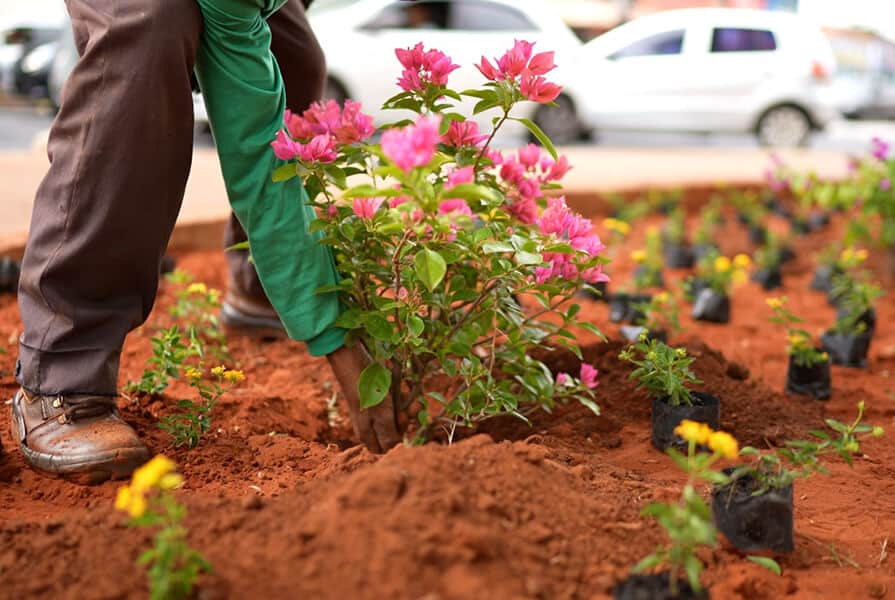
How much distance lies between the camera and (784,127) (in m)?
11.4

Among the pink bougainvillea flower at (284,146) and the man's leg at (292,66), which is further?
the man's leg at (292,66)

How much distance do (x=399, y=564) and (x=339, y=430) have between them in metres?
1.20

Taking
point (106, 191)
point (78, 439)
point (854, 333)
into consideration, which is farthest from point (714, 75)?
Answer: point (78, 439)

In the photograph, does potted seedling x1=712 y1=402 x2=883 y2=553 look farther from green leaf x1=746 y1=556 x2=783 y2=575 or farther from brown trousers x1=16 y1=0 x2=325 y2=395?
brown trousers x1=16 y1=0 x2=325 y2=395

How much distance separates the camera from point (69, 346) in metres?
1.97

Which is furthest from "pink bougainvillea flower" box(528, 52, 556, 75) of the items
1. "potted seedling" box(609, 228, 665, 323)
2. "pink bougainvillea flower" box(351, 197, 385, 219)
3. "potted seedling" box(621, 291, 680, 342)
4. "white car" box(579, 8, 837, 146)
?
"white car" box(579, 8, 837, 146)

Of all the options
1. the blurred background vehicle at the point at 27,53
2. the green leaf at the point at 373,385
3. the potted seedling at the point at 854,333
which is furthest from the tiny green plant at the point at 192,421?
the blurred background vehicle at the point at 27,53

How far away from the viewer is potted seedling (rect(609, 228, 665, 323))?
3.67m

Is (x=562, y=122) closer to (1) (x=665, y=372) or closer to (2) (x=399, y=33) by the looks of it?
(2) (x=399, y=33)

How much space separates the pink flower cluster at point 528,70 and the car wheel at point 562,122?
8494mm

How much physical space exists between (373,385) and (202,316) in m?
1.19

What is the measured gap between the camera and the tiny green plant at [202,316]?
9.29 feet

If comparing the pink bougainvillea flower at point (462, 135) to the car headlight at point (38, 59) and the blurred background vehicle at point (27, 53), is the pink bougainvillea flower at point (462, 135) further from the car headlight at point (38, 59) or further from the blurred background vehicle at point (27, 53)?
the car headlight at point (38, 59)

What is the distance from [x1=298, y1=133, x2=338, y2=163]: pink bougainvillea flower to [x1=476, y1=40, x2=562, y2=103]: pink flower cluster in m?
0.33
